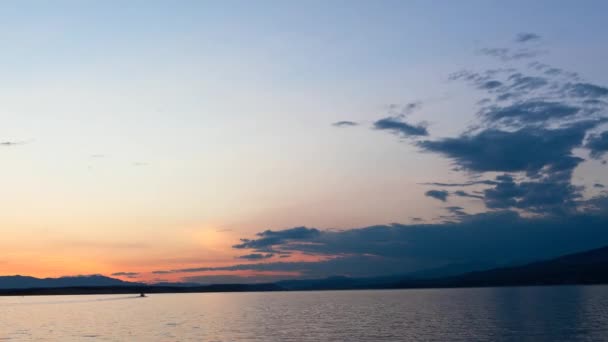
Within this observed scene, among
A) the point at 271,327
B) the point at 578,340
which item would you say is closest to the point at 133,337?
the point at 271,327

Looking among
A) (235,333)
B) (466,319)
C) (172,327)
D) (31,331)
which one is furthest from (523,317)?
(31,331)

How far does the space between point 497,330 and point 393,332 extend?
1499 cm

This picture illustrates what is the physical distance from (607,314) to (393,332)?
54.7 m

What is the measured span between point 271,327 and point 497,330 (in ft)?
121

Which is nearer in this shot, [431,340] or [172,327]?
[431,340]

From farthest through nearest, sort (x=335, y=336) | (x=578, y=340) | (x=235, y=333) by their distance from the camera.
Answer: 1. (x=235, y=333)
2. (x=335, y=336)
3. (x=578, y=340)

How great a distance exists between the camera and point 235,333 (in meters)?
99.8

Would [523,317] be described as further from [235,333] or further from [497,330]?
[235,333]

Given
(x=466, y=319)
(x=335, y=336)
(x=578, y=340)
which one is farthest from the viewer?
(x=466, y=319)

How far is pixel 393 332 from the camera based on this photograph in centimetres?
9325

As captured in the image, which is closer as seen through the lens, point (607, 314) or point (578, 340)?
point (578, 340)

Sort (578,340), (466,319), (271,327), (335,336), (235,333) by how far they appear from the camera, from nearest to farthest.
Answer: (578,340), (335,336), (235,333), (271,327), (466,319)

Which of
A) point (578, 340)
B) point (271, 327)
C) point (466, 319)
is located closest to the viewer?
point (578, 340)

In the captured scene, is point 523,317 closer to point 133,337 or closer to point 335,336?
point 335,336
